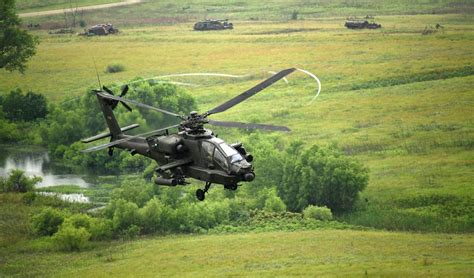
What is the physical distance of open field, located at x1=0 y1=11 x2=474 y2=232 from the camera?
78.8m

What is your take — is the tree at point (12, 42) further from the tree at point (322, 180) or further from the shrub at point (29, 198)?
the tree at point (322, 180)

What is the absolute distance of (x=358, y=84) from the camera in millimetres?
111688

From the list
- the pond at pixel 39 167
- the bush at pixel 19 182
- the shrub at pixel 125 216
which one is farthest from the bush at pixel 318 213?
the bush at pixel 19 182

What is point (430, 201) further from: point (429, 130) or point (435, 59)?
point (435, 59)

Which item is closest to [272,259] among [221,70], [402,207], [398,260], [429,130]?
[398,260]

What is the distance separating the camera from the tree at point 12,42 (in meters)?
121

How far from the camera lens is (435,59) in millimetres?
119062

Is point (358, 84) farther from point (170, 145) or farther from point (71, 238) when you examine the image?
point (170, 145)

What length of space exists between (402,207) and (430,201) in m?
2.44

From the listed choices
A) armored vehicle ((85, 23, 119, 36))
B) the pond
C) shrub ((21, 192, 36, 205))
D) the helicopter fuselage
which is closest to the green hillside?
shrub ((21, 192, 36, 205))

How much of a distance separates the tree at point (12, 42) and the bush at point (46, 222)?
49.9 m

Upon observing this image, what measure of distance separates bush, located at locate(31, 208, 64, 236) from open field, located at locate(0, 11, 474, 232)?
24.2 metres

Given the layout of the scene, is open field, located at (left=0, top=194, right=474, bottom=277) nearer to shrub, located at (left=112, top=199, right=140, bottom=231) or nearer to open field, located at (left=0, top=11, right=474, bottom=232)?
shrub, located at (left=112, top=199, right=140, bottom=231)

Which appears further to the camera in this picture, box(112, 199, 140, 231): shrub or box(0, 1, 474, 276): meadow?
box(112, 199, 140, 231): shrub
